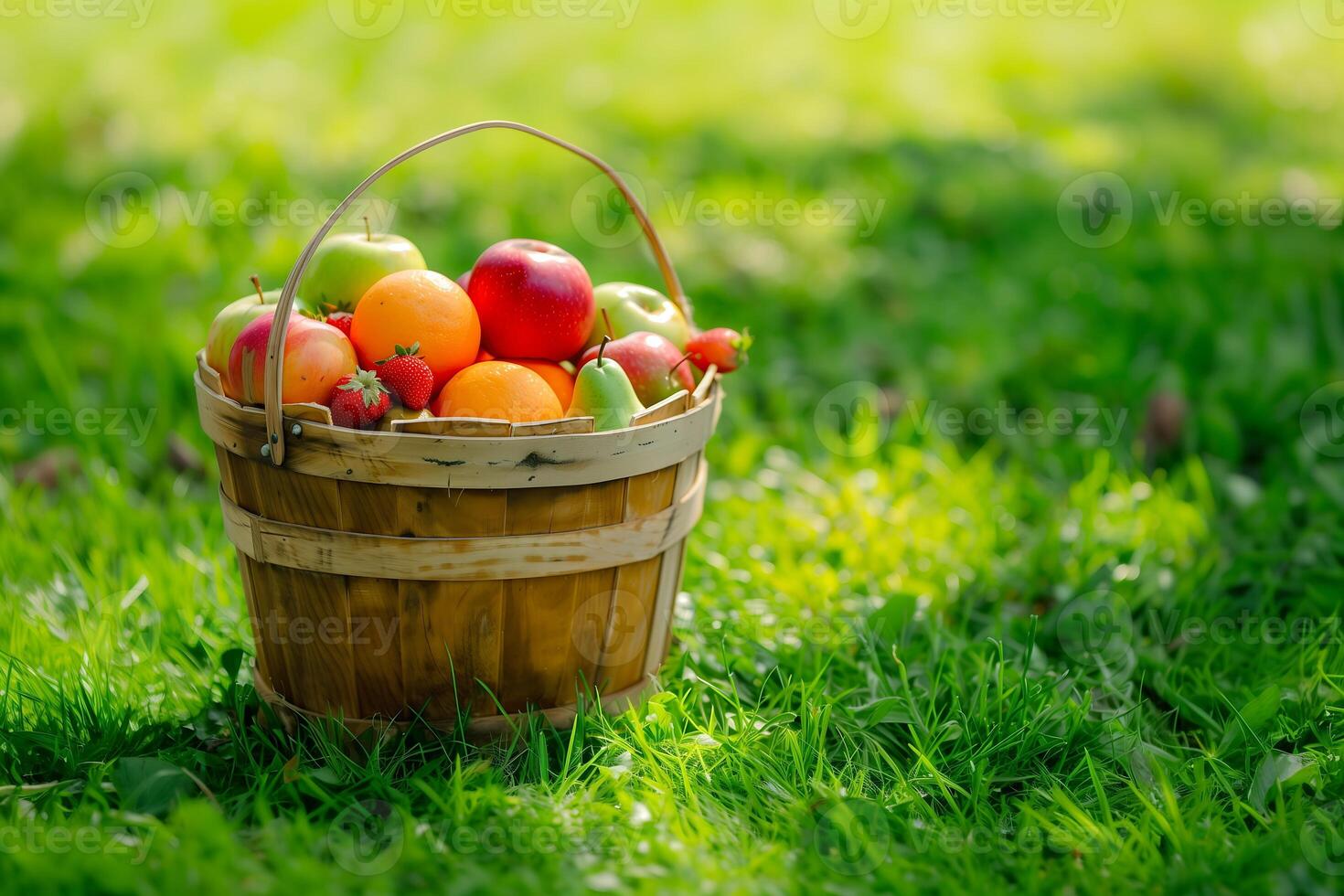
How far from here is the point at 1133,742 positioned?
7.71 ft

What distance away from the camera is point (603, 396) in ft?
7.09

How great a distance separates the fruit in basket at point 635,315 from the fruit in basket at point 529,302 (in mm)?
102

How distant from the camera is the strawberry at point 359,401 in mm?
2049

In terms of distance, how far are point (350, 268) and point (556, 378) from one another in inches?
19.9

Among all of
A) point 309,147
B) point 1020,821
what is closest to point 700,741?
point 1020,821

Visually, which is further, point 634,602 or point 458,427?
point 634,602

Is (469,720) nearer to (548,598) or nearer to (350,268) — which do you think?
(548,598)

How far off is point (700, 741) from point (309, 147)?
13.1 ft

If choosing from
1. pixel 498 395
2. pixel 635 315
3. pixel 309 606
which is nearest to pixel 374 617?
pixel 309 606

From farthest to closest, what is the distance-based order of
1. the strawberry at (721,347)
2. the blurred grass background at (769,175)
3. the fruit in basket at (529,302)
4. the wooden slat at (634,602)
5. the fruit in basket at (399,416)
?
the blurred grass background at (769,175) → the strawberry at (721,347) → the fruit in basket at (529,302) → the wooden slat at (634,602) → the fruit in basket at (399,416)

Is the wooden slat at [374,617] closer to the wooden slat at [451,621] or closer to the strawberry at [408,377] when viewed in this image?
the wooden slat at [451,621]

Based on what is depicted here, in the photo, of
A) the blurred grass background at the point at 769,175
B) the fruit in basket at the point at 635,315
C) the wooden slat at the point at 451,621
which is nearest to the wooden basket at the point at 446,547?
the wooden slat at the point at 451,621

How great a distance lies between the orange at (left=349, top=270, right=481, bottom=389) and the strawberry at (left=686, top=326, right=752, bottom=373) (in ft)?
1.72

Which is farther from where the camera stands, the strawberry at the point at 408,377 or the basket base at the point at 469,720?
the basket base at the point at 469,720
